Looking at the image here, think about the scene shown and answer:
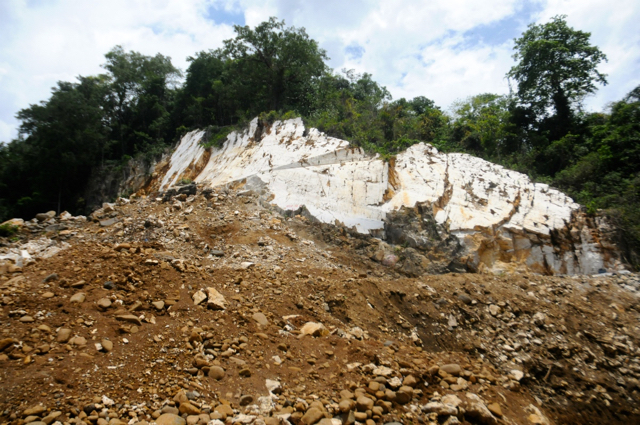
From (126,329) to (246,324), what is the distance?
1.37 metres

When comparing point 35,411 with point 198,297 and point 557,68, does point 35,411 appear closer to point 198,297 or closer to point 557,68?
point 198,297

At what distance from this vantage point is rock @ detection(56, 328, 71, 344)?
131 inches

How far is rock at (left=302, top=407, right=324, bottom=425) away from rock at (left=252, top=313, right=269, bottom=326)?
1506 millimetres

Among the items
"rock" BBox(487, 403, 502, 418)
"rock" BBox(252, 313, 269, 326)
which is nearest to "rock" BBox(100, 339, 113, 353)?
"rock" BBox(252, 313, 269, 326)

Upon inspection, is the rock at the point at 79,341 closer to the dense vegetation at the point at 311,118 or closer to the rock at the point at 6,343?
the rock at the point at 6,343

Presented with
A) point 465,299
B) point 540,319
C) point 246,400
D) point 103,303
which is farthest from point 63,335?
point 540,319

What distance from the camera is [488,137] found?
12039mm

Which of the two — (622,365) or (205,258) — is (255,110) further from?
(622,365)

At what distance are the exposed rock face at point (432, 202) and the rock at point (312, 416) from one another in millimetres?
4671

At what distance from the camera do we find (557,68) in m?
12.7

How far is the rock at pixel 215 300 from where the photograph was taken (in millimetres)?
4312

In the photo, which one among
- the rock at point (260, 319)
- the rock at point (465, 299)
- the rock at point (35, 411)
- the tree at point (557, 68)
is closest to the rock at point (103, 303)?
the rock at point (35, 411)

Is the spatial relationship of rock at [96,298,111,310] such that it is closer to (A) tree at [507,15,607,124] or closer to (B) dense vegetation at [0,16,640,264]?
(B) dense vegetation at [0,16,640,264]

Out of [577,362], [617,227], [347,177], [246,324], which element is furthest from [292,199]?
[617,227]
